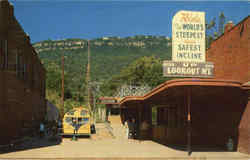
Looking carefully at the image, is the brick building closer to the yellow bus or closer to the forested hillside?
the yellow bus

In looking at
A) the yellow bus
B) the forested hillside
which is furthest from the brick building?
the forested hillside

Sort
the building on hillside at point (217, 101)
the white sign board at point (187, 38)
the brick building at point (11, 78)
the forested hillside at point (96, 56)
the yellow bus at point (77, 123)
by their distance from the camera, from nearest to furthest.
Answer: the building on hillside at point (217, 101) < the white sign board at point (187, 38) < the brick building at point (11, 78) < the yellow bus at point (77, 123) < the forested hillside at point (96, 56)

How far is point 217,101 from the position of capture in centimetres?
1577

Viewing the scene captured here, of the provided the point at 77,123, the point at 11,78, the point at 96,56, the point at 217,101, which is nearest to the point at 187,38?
the point at 217,101

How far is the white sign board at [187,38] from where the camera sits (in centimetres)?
1444

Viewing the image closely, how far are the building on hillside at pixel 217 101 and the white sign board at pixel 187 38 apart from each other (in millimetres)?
1896

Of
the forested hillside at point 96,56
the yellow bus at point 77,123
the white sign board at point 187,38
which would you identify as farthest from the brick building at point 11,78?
the forested hillside at point 96,56

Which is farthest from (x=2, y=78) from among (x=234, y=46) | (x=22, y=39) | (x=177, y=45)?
(x=234, y=46)

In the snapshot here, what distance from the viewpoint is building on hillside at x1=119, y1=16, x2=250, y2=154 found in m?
12.8

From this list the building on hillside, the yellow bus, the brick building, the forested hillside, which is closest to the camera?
the building on hillside

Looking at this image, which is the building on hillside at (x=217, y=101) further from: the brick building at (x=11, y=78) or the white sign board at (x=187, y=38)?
the brick building at (x=11, y=78)

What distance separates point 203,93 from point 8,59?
1062 centimetres

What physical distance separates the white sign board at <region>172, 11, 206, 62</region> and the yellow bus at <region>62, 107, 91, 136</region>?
9.69 metres

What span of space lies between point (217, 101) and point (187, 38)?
3.93m
